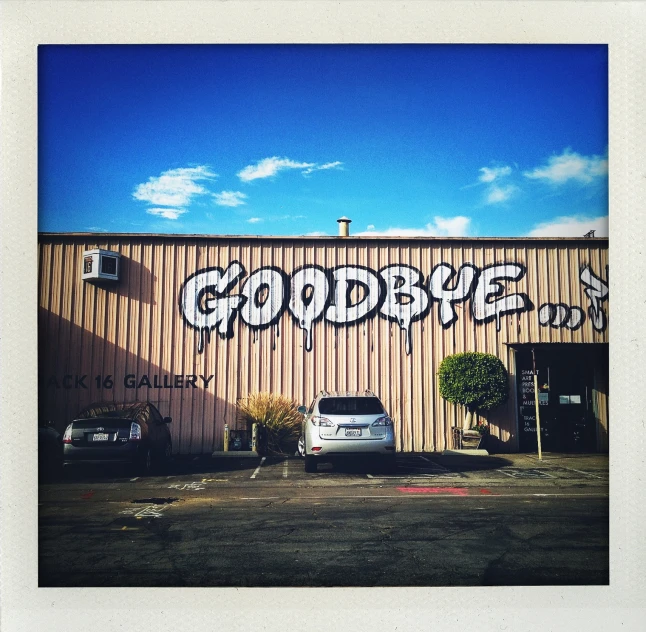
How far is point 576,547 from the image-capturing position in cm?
665

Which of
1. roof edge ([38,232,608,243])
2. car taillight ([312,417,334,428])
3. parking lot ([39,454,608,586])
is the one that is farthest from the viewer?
roof edge ([38,232,608,243])

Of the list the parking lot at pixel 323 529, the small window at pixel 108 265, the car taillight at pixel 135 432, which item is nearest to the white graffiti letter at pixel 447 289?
the parking lot at pixel 323 529

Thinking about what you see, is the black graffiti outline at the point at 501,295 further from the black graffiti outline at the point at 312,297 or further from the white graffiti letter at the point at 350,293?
the black graffiti outline at the point at 312,297

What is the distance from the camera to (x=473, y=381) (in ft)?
44.2

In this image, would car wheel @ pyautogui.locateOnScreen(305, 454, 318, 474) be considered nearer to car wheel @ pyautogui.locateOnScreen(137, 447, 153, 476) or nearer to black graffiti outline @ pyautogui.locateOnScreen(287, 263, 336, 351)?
car wheel @ pyautogui.locateOnScreen(137, 447, 153, 476)

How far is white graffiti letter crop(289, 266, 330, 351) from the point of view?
13.8 metres

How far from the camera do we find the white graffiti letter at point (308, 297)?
13750 mm

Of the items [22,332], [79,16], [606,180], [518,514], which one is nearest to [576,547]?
[518,514]

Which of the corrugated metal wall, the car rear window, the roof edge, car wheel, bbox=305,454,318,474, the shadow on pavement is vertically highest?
the roof edge

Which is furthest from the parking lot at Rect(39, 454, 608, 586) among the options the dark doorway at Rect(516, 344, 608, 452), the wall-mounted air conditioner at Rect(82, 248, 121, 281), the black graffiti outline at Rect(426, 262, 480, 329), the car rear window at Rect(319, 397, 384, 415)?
→ the wall-mounted air conditioner at Rect(82, 248, 121, 281)

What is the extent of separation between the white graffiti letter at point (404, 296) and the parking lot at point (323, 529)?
4030 mm

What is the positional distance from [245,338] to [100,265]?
11.9 ft

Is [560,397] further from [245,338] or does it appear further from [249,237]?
[249,237]

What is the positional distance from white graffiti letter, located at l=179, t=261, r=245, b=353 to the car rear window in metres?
3.74
